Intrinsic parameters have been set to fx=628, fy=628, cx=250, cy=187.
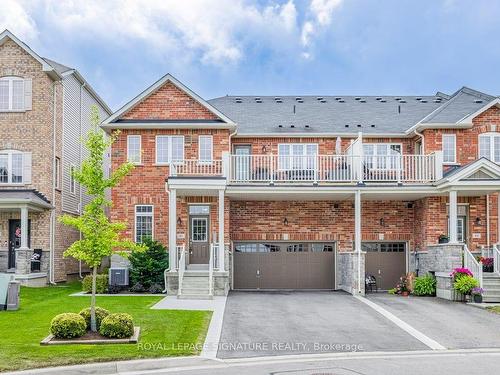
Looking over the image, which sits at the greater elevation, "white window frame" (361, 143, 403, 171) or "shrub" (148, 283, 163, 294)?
"white window frame" (361, 143, 403, 171)

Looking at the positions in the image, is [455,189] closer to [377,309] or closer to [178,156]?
[377,309]

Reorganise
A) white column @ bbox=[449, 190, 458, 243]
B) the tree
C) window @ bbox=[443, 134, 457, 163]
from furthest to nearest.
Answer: window @ bbox=[443, 134, 457, 163]
white column @ bbox=[449, 190, 458, 243]
the tree

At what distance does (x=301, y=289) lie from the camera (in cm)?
2533

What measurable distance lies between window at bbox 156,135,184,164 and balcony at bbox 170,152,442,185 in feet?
1.76

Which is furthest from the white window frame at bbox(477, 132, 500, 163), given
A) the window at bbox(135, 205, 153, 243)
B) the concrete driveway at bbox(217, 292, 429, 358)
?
the window at bbox(135, 205, 153, 243)

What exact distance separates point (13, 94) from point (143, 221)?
24.7 ft

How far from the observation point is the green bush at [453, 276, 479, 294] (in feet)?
66.6

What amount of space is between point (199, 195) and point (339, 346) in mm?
12002

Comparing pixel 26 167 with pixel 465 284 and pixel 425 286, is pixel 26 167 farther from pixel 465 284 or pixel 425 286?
pixel 465 284

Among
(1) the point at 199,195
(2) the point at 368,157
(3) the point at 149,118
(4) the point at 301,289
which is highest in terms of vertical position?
(3) the point at 149,118

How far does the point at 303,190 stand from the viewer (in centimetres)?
2288

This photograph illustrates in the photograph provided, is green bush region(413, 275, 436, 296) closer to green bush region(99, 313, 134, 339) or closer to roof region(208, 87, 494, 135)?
roof region(208, 87, 494, 135)

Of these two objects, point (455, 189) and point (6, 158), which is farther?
point (6, 158)

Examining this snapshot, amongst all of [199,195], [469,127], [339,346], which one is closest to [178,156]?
[199,195]
